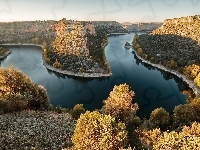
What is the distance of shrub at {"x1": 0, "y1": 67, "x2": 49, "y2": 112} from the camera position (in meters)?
58.2

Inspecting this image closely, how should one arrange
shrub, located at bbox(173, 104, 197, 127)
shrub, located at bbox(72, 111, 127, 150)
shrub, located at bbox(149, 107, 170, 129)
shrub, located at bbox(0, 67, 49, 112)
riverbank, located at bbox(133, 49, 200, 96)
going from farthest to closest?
riverbank, located at bbox(133, 49, 200, 96) < shrub, located at bbox(149, 107, 170, 129) < shrub, located at bbox(173, 104, 197, 127) < shrub, located at bbox(0, 67, 49, 112) < shrub, located at bbox(72, 111, 127, 150)

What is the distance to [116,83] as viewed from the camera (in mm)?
109812

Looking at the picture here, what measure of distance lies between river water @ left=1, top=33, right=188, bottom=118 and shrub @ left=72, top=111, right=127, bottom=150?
137 ft

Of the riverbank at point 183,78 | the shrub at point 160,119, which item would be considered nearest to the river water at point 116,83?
the riverbank at point 183,78

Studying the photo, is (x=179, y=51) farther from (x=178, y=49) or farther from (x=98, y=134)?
(x=98, y=134)

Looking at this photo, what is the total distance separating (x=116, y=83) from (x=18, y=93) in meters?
55.0

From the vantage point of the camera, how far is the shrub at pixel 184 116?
6034 centimetres

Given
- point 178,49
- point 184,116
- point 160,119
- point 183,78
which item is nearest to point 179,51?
point 178,49

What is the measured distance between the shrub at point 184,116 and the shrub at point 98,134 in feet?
94.0

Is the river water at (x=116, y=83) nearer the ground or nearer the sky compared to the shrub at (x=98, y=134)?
nearer the sky

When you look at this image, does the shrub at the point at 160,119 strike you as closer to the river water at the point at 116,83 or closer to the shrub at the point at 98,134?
the river water at the point at 116,83

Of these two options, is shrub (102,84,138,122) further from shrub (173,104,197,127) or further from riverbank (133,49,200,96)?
riverbank (133,49,200,96)

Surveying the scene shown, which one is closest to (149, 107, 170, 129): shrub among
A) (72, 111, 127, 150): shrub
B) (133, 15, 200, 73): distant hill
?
(72, 111, 127, 150): shrub

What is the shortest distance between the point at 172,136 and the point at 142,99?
185ft
